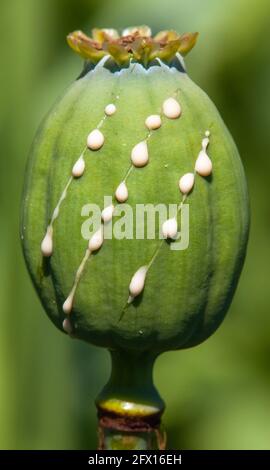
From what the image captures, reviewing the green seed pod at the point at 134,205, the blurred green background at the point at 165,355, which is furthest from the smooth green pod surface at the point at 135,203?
the blurred green background at the point at 165,355

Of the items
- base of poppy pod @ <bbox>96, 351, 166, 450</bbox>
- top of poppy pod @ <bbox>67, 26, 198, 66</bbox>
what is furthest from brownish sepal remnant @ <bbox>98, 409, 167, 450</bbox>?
top of poppy pod @ <bbox>67, 26, 198, 66</bbox>

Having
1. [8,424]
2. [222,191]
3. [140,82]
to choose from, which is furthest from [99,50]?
[8,424]

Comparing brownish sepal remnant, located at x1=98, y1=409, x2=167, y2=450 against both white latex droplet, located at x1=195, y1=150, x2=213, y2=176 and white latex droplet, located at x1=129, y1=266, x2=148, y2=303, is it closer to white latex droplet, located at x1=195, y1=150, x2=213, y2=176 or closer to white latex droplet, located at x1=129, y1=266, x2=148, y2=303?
white latex droplet, located at x1=129, y1=266, x2=148, y2=303

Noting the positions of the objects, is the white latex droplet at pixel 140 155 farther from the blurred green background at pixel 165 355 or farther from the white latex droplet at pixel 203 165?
the blurred green background at pixel 165 355

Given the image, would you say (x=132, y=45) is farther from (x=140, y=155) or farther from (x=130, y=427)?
(x=130, y=427)

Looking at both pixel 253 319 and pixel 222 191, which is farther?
pixel 253 319
